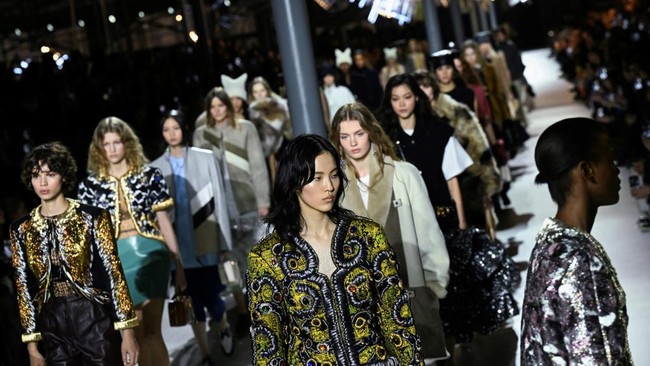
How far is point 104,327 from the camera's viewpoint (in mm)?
6012

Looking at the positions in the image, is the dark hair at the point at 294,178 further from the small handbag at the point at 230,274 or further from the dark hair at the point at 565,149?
the small handbag at the point at 230,274

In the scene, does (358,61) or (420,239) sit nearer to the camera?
(420,239)

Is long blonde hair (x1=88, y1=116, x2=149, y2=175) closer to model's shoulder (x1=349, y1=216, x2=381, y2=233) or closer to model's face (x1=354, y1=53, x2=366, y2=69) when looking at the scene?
model's shoulder (x1=349, y1=216, x2=381, y2=233)

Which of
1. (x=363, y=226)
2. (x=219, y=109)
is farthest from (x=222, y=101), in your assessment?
(x=363, y=226)

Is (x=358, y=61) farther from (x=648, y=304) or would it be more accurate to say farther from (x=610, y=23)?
(x=648, y=304)

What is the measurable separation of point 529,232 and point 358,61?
9042 mm

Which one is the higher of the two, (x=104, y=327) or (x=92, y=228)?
(x=92, y=228)

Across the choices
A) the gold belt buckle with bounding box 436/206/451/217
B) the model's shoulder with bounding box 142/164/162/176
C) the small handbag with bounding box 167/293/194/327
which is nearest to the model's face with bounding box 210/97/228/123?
the model's shoulder with bounding box 142/164/162/176

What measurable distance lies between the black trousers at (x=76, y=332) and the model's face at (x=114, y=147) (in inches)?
60.6

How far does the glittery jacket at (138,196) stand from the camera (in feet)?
24.1

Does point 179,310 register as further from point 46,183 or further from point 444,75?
point 444,75

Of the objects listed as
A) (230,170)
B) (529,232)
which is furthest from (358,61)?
(230,170)

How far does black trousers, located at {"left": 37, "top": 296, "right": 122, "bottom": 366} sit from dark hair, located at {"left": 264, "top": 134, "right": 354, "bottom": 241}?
1.99 m

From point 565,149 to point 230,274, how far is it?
8209 millimetres
